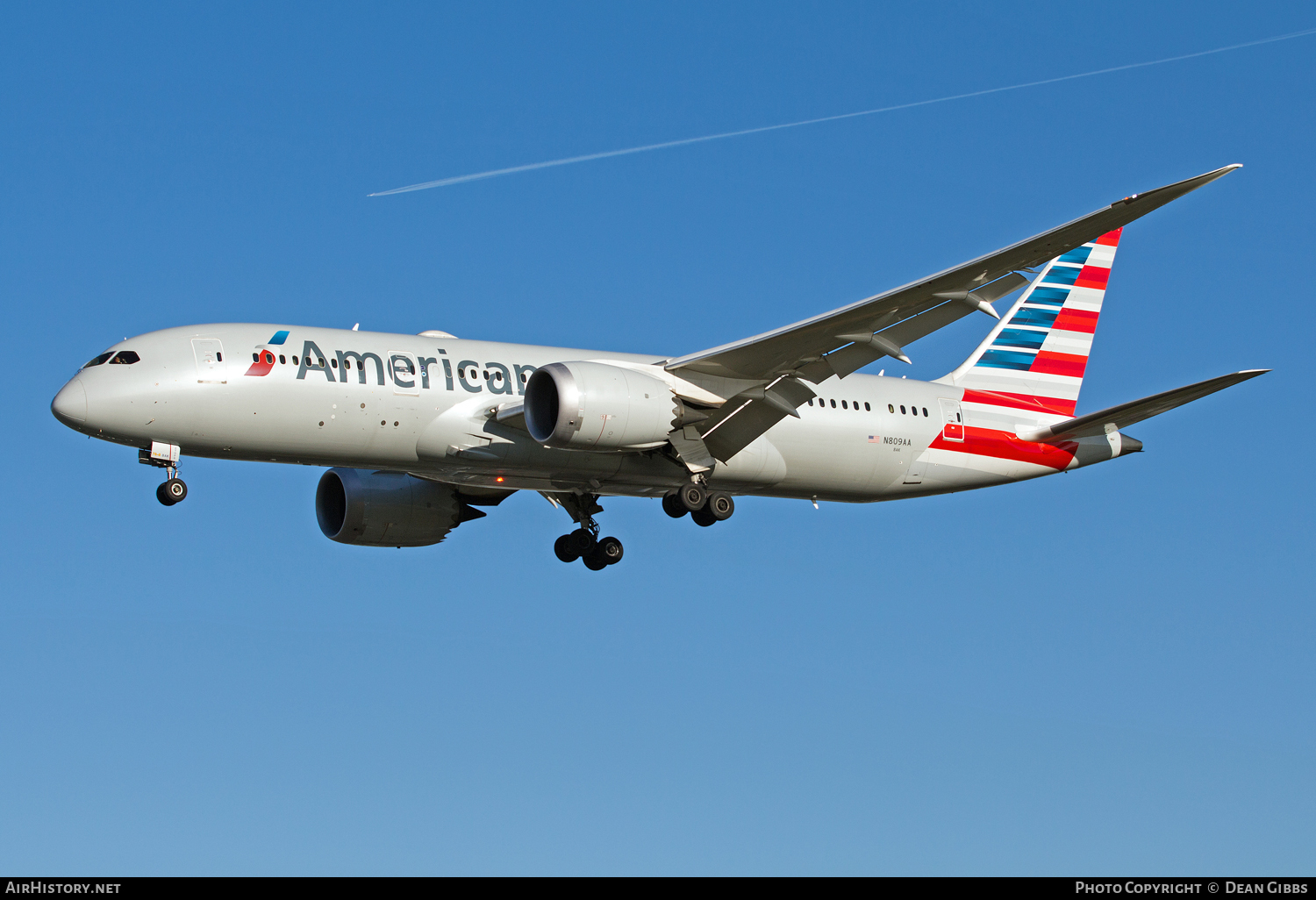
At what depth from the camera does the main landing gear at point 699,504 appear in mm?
32781

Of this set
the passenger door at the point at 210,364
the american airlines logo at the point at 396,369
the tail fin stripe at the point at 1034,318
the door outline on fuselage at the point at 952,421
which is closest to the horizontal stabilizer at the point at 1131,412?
the door outline on fuselage at the point at 952,421

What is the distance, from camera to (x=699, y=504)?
32.9 metres

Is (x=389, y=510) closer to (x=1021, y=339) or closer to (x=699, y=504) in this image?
Result: (x=699, y=504)

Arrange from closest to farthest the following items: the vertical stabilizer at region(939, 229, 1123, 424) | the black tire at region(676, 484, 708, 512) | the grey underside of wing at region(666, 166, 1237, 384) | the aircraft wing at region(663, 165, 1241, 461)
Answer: the grey underside of wing at region(666, 166, 1237, 384) < the aircraft wing at region(663, 165, 1241, 461) < the black tire at region(676, 484, 708, 512) < the vertical stabilizer at region(939, 229, 1123, 424)

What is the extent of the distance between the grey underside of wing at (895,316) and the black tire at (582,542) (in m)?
5.70

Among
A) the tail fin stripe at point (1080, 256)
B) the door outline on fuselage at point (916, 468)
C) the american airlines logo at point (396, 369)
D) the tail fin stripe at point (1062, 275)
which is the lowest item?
the american airlines logo at point (396, 369)

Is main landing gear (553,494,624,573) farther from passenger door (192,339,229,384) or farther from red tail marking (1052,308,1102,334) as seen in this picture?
red tail marking (1052,308,1102,334)

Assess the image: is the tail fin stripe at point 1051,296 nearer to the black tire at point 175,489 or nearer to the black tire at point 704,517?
the black tire at point 704,517

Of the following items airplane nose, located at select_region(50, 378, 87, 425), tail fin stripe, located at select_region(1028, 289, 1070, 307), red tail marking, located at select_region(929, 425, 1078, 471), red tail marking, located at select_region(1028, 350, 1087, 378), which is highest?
tail fin stripe, located at select_region(1028, 289, 1070, 307)

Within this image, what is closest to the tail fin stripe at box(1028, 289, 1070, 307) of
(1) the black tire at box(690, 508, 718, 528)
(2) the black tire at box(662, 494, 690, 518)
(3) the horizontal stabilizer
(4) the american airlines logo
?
(3) the horizontal stabilizer

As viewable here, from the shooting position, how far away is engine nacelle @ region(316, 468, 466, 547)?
120ft
